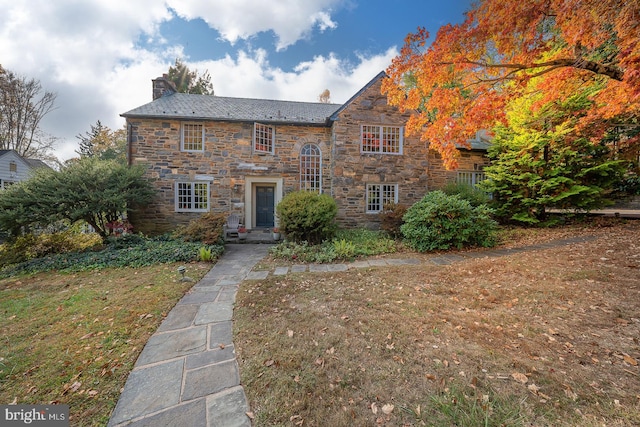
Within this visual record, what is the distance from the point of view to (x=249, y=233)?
30.0 ft

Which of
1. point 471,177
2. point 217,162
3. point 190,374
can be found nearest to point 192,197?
point 217,162

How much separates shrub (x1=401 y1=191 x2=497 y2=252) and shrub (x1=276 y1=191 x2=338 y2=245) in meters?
2.66

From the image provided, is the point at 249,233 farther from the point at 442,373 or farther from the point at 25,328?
the point at 442,373

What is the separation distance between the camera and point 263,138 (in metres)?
9.68

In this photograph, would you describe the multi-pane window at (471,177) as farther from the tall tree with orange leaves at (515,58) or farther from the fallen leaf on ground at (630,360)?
the fallen leaf on ground at (630,360)

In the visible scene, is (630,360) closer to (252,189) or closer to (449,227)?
(449,227)

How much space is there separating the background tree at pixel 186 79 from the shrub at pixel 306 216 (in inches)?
756

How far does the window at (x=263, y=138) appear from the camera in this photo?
952cm

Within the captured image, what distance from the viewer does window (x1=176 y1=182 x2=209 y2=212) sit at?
9.41 metres

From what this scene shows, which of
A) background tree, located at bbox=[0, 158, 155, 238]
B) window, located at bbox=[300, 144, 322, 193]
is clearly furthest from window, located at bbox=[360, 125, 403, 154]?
background tree, located at bbox=[0, 158, 155, 238]

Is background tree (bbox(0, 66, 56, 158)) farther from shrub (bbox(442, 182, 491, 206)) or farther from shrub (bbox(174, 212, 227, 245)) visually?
shrub (bbox(442, 182, 491, 206))

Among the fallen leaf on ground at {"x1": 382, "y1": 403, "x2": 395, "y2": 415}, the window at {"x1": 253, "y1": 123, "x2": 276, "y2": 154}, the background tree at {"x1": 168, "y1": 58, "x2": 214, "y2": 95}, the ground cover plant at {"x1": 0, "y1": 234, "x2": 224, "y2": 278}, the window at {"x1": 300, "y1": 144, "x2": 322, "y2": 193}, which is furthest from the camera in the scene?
the background tree at {"x1": 168, "y1": 58, "x2": 214, "y2": 95}

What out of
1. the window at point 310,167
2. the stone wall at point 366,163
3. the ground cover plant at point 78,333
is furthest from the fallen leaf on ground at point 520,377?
the window at point 310,167

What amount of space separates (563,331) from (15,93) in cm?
2989
